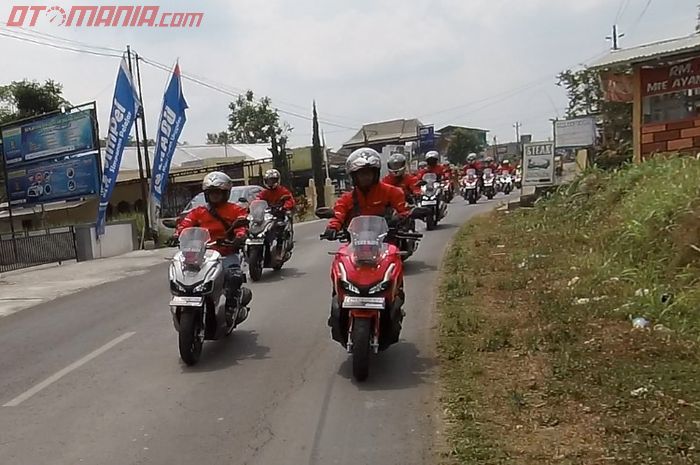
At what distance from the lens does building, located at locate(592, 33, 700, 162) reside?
14.5 metres

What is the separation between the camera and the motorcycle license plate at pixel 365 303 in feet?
19.9

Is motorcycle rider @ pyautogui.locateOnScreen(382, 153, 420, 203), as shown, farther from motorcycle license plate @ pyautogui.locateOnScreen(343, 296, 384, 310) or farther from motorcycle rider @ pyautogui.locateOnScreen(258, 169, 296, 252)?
motorcycle license plate @ pyautogui.locateOnScreen(343, 296, 384, 310)

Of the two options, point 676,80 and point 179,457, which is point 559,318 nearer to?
point 179,457

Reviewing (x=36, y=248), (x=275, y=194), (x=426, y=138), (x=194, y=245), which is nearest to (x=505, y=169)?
(x=36, y=248)

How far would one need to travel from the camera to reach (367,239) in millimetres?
6367

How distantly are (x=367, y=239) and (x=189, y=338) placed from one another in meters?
1.96

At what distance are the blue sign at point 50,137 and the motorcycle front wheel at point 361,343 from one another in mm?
18685

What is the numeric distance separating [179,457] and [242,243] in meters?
3.29

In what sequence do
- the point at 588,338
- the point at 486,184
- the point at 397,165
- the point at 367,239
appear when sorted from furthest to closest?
the point at 486,184 → the point at 397,165 → the point at 588,338 → the point at 367,239

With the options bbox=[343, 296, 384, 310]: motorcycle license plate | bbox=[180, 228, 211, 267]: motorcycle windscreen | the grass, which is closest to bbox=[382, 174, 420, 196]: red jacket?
the grass

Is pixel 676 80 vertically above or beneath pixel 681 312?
above

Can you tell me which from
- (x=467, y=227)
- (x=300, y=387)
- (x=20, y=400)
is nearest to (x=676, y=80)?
(x=467, y=227)

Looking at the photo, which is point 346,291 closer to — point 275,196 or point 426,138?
point 275,196

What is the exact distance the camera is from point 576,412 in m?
5.00
